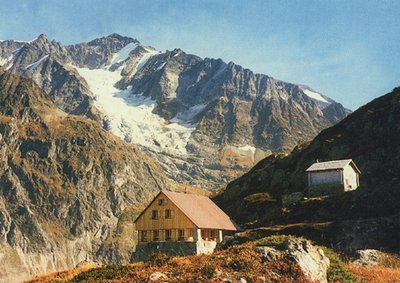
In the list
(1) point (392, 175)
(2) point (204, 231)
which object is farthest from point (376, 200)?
(2) point (204, 231)

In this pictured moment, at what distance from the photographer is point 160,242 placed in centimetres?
8125

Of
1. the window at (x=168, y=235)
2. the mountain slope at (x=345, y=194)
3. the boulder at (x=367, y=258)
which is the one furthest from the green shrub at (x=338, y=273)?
the window at (x=168, y=235)

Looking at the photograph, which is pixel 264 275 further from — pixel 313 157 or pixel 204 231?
pixel 313 157

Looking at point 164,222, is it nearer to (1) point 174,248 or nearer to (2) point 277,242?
(1) point 174,248

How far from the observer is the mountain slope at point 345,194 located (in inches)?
2571

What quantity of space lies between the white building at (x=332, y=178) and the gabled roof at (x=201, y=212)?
1629 cm

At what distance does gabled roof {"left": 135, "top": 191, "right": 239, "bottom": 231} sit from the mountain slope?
18.1ft

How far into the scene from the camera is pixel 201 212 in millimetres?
86250

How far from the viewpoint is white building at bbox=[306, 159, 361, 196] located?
3538 inches

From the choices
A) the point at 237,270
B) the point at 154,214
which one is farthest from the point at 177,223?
the point at 237,270

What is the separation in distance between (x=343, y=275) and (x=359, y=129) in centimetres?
8236

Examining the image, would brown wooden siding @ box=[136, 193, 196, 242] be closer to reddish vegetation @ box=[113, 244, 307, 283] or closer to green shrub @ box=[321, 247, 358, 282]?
green shrub @ box=[321, 247, 358, 282]

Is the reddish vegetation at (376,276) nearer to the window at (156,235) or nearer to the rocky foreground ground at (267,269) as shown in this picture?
the rocky foreground ground at (267,269)

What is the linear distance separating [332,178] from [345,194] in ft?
34.0
